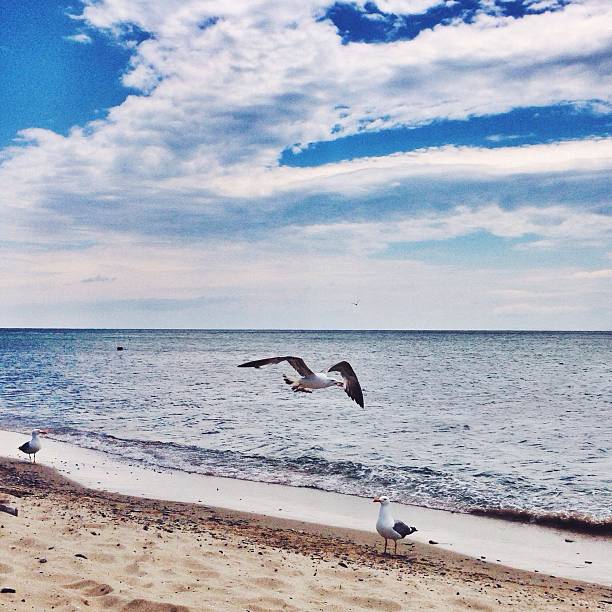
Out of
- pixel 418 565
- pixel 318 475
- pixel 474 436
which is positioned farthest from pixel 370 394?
pixel 418 565

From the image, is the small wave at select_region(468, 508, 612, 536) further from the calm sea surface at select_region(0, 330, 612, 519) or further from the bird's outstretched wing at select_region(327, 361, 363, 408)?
the bird's outstretched wing at select_region(327, 361, 363, 408)

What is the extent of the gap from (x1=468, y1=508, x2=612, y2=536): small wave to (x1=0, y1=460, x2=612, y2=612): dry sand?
2.66 metres

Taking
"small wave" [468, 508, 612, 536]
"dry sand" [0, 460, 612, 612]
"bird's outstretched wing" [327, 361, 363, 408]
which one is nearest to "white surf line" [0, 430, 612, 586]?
"small wave" [468, 508, 612, 536]

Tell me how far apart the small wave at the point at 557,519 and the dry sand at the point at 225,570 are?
2663mm

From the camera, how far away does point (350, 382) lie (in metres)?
11.1

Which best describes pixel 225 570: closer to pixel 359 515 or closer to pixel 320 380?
pixel 320 380

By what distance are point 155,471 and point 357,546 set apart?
6696 mm

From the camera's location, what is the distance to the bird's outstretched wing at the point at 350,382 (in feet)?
35.3

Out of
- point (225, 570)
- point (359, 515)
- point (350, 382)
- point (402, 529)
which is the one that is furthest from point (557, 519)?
point (225, 570)

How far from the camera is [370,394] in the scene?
110 ft

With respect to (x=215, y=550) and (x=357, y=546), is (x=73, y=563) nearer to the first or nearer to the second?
(x=215, y=550)

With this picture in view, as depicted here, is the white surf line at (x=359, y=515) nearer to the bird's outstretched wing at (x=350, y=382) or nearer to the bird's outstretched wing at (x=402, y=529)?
the bird's outstretched wing at (x=402, y=529)

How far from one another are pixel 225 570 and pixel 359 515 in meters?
4.79

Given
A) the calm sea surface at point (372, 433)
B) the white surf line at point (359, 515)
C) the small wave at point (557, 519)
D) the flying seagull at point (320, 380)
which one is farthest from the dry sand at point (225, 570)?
the calm sea surface at point (372, 433)
